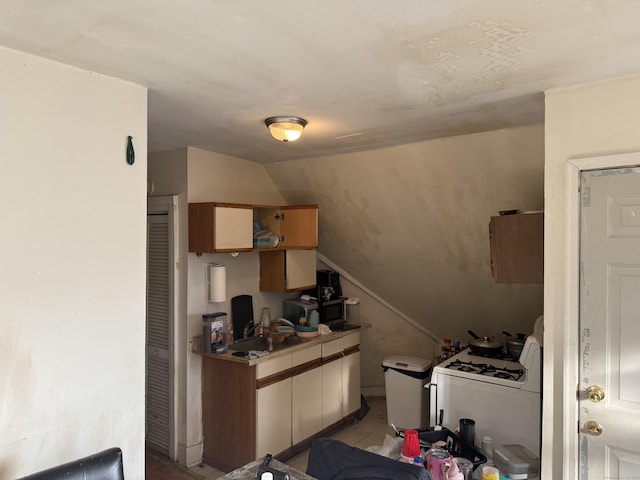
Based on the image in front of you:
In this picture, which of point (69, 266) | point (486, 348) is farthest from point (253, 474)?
point (486, 348)

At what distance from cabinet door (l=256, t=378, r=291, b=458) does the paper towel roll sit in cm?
76

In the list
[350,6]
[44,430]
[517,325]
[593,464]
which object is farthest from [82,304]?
[517,325]

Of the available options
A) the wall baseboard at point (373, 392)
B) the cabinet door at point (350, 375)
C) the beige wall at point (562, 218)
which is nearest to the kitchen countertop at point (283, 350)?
the cabinet door at point (350, 375)

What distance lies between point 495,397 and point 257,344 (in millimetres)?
1832

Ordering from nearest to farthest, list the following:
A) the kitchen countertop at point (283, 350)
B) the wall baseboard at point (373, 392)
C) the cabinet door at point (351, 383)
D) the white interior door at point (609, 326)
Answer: the white interior door at point (609, 326) → the kitchen countertop at point (283, 350) → the cabinet door at point (351, 383) → the wall baseboard at point (373, 392)

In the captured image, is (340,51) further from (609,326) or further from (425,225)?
(425,225)

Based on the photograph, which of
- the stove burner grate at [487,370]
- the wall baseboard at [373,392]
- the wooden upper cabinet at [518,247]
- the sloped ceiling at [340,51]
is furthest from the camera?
the wall baseboard at [373,392]

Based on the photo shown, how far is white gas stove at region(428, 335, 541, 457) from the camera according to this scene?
2.39 m

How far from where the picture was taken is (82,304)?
1.76 meters

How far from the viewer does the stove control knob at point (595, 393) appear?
Answer: 1.85 meters

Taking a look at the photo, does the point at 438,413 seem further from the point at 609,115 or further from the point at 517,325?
the point at 609,115

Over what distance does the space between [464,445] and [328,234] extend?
2.33 metres

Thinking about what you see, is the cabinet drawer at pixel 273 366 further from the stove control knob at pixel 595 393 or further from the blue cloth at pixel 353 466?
the stove control knob at pixel 595 393

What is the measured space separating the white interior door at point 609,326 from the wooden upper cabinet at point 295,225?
2.14m
